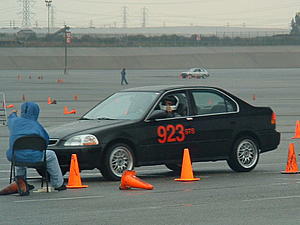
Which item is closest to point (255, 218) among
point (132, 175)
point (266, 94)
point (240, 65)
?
point (132, 175)

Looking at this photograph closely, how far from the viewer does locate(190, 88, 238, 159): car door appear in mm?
16750

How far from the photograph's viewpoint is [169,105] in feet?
54.6

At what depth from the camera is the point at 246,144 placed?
17.3 m

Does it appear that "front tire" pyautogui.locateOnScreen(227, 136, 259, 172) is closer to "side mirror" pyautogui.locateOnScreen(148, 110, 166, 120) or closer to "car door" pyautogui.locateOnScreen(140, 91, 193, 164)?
"car door" pyautogui.locateOnScreen(140, 91, 193, 164)

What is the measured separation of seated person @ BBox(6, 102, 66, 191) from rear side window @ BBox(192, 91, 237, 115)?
3.56 m

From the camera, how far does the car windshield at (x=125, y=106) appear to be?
16375 millimetres

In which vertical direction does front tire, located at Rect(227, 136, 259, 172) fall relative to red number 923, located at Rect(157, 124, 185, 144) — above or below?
below

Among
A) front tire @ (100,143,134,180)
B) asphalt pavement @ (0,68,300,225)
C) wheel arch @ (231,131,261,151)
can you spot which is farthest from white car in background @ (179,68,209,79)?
front tire @ (100,143,134,180)

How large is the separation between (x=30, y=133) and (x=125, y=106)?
9.86 ft

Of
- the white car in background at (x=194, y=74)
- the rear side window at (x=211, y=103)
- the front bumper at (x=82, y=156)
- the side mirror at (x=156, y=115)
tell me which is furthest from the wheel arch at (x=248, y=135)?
the white car in background at (x=194, y=74)

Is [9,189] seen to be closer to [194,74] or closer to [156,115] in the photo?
[156,115]

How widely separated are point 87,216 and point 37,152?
109 inches

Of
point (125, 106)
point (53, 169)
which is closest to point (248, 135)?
point (125, 106)

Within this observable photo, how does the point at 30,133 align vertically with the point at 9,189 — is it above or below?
above
